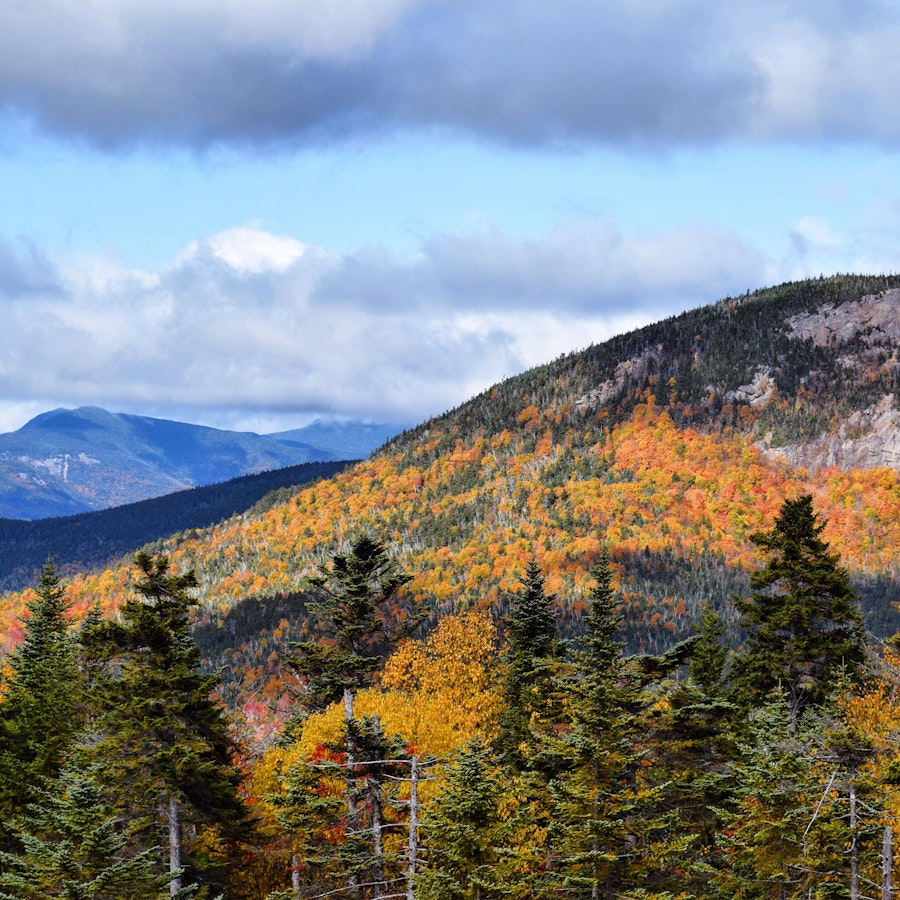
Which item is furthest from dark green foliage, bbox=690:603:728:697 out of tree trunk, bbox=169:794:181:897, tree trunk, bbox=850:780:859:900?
tree trunk, bbox=169:794:181:897

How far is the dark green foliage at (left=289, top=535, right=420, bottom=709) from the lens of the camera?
128 ft

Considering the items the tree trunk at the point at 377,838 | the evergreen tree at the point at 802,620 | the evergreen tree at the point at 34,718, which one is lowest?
the tree trunk at the point at 377,838

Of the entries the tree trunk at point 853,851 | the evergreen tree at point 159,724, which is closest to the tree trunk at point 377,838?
the evergreen tree at point 159,724

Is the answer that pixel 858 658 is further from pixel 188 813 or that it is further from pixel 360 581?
pixel 188 813

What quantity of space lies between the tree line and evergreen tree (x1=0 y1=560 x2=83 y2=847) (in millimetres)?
135

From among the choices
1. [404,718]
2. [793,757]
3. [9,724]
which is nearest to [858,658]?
[793,757]

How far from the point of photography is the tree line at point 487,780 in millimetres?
29375

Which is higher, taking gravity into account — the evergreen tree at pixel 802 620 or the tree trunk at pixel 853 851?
the evergreen tree at pixel 802 620

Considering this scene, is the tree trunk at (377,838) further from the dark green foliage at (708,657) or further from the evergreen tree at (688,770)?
the dark green foliage at (708,657)

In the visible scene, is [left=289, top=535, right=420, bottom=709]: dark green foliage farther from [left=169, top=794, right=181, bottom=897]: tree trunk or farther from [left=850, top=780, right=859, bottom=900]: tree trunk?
[left=850, top=780, right=859, bottom=900]: tree trunk

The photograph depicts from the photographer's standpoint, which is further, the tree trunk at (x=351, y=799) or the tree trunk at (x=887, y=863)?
the tree trunk at (x=351, y=799)

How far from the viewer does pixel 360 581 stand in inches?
1563

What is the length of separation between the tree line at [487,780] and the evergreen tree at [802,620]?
0.11 metres

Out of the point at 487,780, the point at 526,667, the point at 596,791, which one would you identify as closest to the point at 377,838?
the point at 487,780
